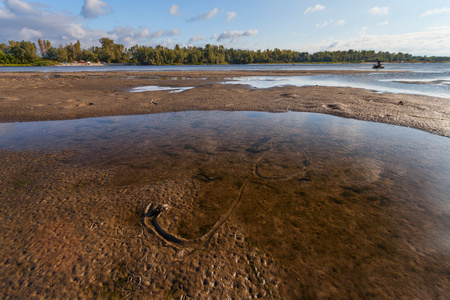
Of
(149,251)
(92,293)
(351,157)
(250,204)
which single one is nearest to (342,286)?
(250,204)

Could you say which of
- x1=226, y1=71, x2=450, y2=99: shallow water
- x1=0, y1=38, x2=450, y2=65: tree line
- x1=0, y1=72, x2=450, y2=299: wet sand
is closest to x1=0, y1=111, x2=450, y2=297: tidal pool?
x1=0, y1=72, x2=450, y2=299: wet sand

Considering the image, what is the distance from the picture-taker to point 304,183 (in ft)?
15.0

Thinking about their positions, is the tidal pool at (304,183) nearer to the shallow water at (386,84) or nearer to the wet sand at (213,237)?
the wet sand at (213,237)

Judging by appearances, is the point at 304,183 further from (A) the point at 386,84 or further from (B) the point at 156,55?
(B) the point at 156,55

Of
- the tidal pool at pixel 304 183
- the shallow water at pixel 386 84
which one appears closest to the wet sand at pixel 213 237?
the tidal pool at pixel 304 183

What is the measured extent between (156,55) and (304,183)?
467ft

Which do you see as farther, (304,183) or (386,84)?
(386,84)

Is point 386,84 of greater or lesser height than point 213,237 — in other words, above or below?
above

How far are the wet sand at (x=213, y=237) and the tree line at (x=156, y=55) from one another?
446 feet

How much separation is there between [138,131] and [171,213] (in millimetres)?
5512

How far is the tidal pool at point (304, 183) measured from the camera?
2.73 meters

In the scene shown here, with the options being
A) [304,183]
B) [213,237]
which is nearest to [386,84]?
[304,183]

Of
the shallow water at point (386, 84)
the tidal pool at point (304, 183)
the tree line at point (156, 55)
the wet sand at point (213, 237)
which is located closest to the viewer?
the wet sand at point (213, 237)

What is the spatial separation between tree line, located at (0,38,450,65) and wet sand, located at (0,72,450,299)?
135880 millimetres
